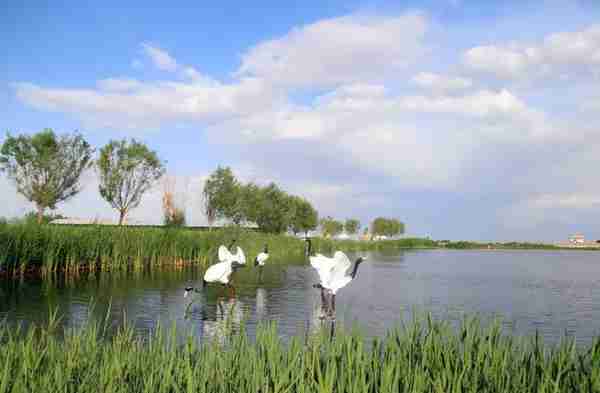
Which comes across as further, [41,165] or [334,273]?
[41,165]

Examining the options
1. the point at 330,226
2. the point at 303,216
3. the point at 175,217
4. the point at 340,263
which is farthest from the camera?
the point at 330,226

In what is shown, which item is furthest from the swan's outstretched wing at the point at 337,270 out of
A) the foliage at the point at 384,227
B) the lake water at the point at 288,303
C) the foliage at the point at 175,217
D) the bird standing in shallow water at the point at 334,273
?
the foliage at the point at 384,227

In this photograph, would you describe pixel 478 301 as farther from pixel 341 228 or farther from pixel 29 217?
pixel 341 228

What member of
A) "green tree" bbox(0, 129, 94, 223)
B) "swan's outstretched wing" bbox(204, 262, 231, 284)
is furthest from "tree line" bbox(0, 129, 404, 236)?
"swan's outstretched wing" bbox(204, 262, 231, 284)

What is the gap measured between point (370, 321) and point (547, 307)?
5.96 metres

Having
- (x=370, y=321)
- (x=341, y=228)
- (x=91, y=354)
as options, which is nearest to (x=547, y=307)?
(x=370, y=321)

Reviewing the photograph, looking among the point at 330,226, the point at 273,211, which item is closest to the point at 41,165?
the point at 273,211

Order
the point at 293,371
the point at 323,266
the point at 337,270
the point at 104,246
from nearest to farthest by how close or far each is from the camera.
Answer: the point at 293,371
the point at 337,270
the point at 323,266
the point at 104,246

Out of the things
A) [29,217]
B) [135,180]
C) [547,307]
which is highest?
[135,180]

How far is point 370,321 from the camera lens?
1012 centimetres

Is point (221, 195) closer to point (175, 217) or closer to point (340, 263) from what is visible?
point (175, 217)

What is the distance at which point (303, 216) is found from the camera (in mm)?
71188

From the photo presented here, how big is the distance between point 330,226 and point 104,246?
2745 inches

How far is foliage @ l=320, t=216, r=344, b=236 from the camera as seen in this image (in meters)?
86.6
